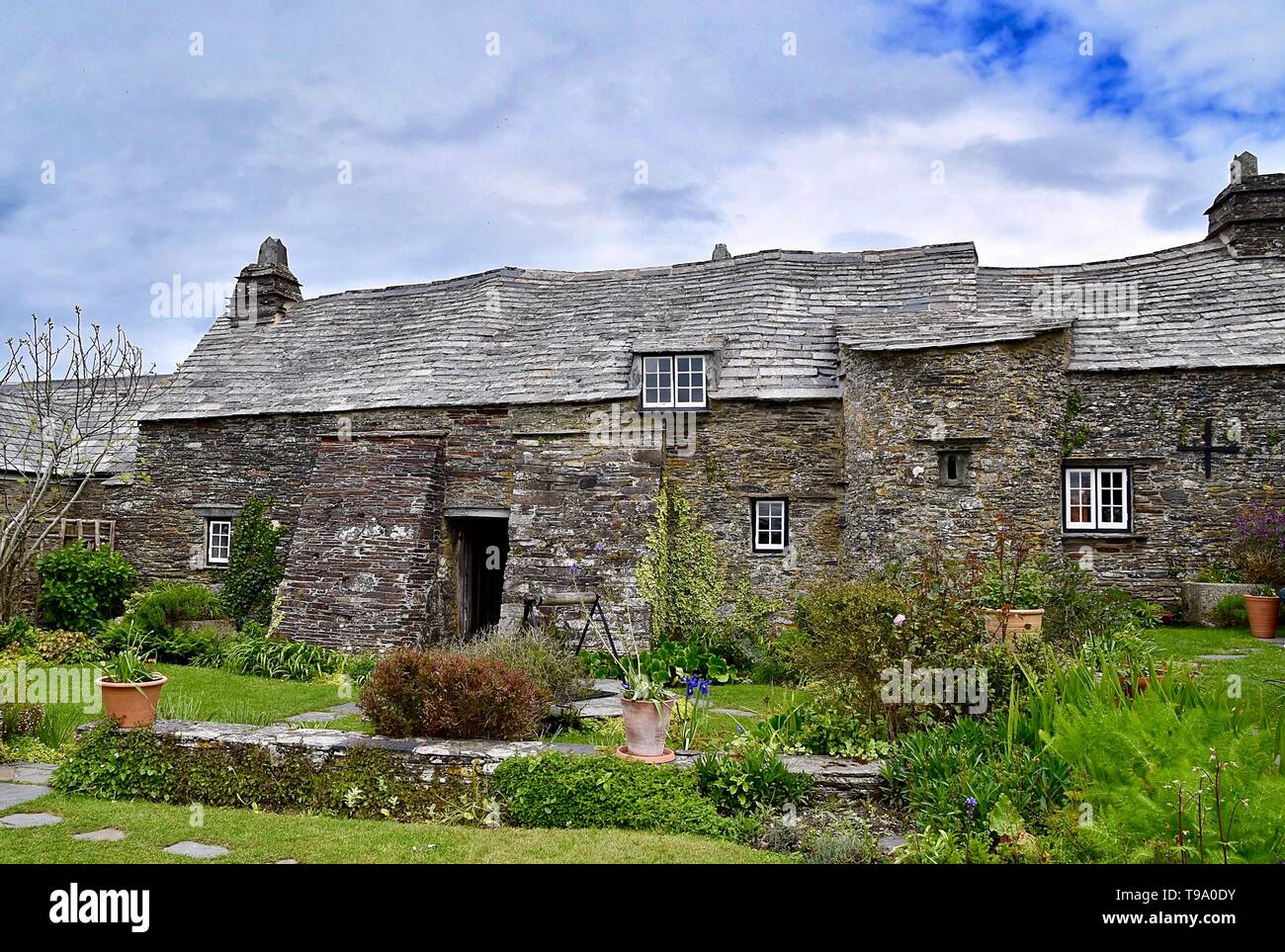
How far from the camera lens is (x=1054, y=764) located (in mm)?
6156

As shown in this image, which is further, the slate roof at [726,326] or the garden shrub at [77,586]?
the garden shrub at [77,586]

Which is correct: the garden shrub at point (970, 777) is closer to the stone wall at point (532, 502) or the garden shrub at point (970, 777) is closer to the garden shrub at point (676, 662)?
the garden shrub at point (676, 662)

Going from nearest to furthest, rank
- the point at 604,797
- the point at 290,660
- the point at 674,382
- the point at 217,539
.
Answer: the point at 604,797 < the point at 290,660 < the point at 674,382 < the point at 217,539

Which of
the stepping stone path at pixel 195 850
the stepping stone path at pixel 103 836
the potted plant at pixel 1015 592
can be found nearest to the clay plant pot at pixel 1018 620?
the potted plant at pixel 1015 592

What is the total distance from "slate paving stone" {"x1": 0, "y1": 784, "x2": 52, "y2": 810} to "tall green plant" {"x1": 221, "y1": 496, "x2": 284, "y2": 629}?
383 inches

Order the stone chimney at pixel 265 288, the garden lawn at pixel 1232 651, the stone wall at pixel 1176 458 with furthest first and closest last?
1. the stone chimney at pixel 265 288
2. the stone wall at pixel 1176 458
3. the garden lawn at pixel 1232 651

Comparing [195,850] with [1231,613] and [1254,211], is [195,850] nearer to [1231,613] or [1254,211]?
[1231,613]

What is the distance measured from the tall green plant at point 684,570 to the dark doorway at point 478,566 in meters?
2.94

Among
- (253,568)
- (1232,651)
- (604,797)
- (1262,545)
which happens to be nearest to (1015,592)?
(1232,651)

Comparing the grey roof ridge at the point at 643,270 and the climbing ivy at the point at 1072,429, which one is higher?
the grey roof ridge at the point at 643,270

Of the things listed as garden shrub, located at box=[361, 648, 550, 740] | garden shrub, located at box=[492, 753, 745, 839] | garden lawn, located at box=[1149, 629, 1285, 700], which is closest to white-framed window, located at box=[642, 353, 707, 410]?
garden lawn, located at box=[1149, 629, 1285, 700]

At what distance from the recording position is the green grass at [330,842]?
5688 mm

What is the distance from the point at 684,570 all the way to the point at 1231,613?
27.5 feet

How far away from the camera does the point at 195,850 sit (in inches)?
229
